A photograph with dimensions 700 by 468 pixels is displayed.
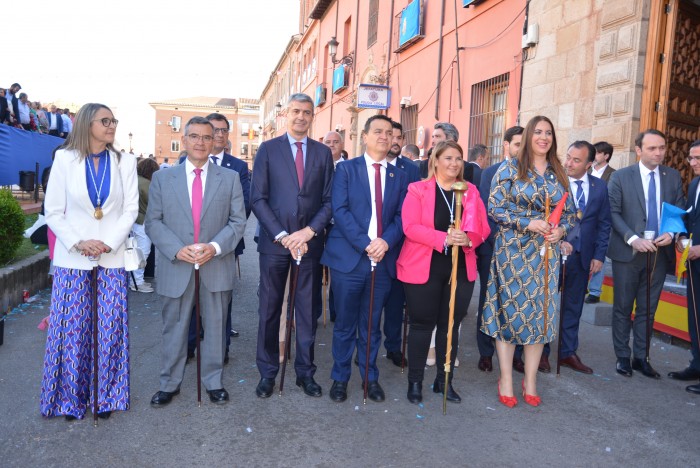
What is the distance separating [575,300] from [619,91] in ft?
11.5

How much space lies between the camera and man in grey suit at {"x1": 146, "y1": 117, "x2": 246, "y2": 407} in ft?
12.7

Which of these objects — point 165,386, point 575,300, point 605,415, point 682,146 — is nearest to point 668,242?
point 575,300

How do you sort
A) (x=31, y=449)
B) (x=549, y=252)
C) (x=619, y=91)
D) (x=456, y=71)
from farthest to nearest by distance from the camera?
1. (x=456, y=71)
2. (x=619, y=91)
3. (x=549, y=252)
4. (x=31, y=449)

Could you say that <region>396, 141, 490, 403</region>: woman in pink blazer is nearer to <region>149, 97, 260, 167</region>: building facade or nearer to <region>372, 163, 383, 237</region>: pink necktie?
<region>372, 163, 383, 237</region>: pink necktie

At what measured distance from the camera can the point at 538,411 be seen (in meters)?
4.06

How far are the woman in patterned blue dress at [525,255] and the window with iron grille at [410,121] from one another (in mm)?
10006

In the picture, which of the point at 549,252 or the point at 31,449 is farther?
the point at 549,252

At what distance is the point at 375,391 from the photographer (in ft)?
13.6

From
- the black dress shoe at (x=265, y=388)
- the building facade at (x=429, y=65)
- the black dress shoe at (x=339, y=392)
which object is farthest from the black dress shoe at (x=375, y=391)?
the building facade at (x=429, y=65)

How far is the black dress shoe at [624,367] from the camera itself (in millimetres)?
4906

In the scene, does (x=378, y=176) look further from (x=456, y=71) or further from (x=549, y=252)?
(x=456, y=71)

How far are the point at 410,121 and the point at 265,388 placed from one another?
37.7 ft

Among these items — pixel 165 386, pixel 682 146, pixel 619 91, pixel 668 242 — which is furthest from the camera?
pixel 682 146

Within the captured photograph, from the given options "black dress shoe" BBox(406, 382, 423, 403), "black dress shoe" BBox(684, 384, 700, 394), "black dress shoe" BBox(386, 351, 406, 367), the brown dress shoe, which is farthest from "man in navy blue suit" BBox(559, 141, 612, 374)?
"black dress shoe" BBox(406, 382, 423, 403)
